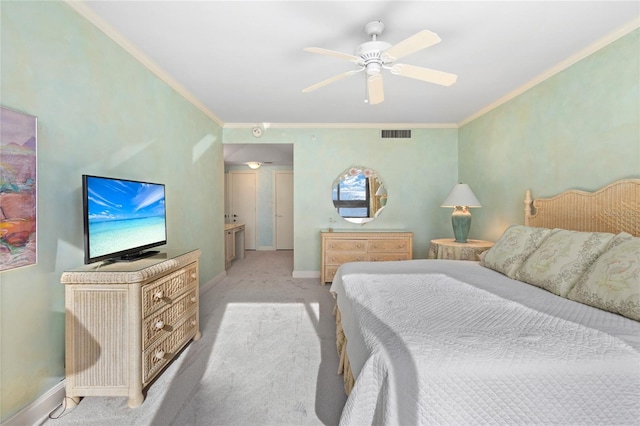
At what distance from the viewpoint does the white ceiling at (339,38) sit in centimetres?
185

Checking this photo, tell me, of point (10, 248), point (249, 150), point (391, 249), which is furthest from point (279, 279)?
point (10, 248)

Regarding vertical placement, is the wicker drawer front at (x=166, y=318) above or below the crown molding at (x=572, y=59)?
below

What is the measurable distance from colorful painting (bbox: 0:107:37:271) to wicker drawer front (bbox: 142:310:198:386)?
84cm

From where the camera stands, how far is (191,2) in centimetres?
179

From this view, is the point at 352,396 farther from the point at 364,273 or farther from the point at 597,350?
the point at 364,273

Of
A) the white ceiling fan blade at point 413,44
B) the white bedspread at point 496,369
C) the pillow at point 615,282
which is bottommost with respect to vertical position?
the white bedspread at point 496,369

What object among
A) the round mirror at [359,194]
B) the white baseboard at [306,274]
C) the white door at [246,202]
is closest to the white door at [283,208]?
the white door at [246,202]

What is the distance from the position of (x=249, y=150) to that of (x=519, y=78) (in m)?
4.67

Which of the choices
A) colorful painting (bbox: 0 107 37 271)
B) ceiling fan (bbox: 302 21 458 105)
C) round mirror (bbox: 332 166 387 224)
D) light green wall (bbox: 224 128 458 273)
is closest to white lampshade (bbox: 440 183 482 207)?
light green wall (bbox: 224 128 458 273)

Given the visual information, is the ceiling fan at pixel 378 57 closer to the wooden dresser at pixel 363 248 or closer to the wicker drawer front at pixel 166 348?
the wicker drawer front at pixel 166 348

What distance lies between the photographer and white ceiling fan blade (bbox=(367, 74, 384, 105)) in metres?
2.12

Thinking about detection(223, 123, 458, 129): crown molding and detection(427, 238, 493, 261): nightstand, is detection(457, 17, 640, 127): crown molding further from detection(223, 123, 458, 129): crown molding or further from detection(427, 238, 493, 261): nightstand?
detection(427, 238, 493, 261): nightstand

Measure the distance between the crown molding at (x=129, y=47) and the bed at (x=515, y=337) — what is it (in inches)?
98.7

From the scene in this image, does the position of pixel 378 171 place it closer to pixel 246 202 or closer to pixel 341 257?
pixel 341 257
